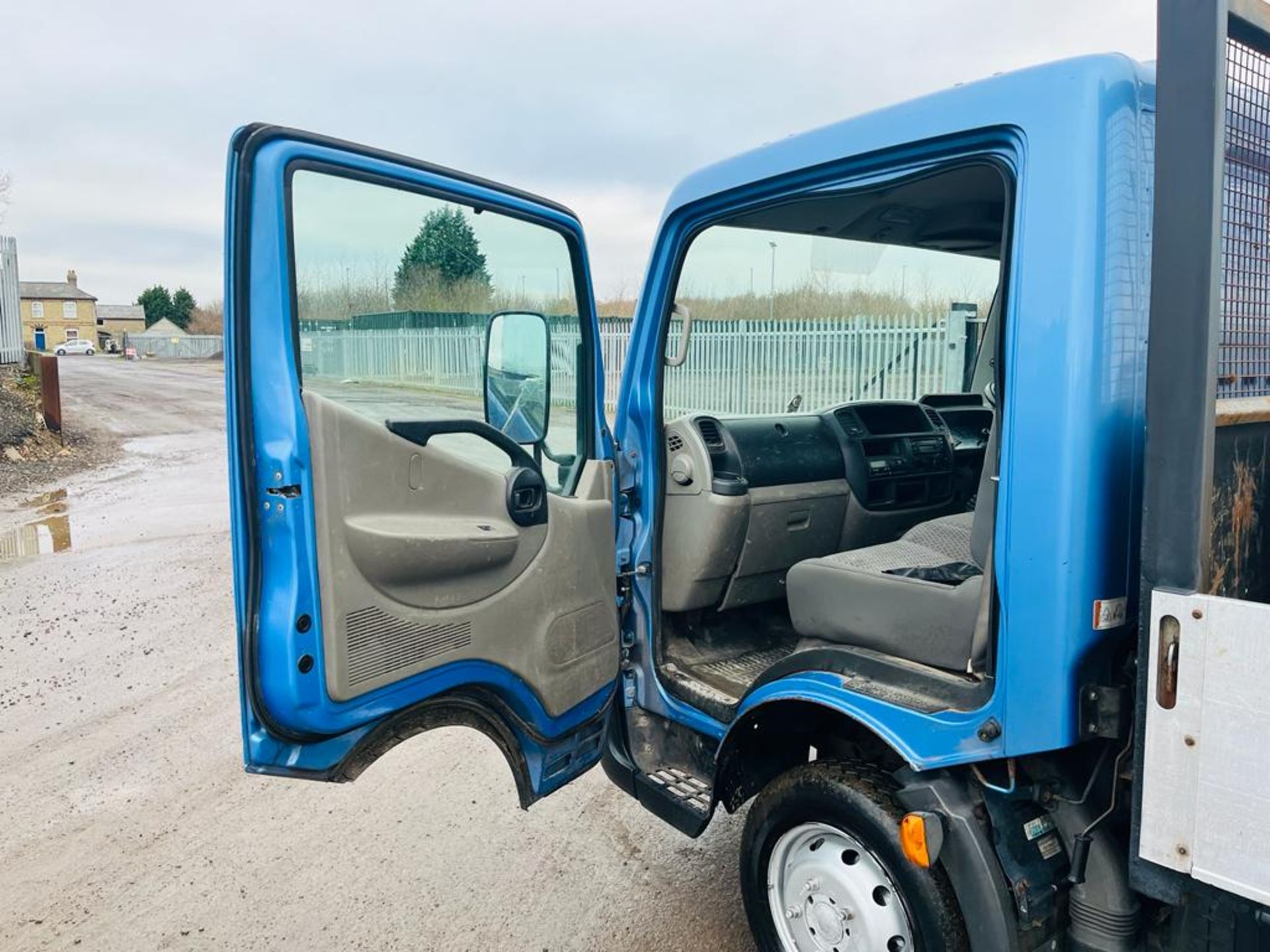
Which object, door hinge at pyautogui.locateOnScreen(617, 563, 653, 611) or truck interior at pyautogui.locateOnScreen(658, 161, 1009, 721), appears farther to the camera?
door hinge at pyautogui.locateOnScreen(617, 563, 653, 611)

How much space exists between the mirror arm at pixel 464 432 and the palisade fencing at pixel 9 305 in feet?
58.5

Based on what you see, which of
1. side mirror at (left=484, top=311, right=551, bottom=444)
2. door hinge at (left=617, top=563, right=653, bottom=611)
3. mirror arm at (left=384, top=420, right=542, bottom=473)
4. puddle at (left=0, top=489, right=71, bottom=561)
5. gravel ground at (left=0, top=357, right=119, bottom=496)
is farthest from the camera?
gravel ground at (left=0, top=357, right=119, bottom=496)

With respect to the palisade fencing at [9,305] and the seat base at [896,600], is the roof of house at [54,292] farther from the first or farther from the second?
the seat base at [896,600]

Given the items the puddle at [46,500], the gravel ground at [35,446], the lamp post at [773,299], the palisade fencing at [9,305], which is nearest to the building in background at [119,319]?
the palisade fencing at [9,305]

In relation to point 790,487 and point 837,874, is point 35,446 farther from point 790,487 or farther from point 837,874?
point 837,874

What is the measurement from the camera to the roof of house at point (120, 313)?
87875 mm

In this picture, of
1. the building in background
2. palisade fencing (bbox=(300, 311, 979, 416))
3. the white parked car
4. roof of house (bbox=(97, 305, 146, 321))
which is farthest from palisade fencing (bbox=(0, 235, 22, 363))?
roof of house (bbox=(97, 305, 146, 321))

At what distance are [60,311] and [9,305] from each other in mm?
70844

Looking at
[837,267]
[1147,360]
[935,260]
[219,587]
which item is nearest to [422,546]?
[1147,360]

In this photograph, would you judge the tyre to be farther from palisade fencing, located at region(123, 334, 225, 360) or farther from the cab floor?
palisade fencing, located at region(123, 334, 225, 360)

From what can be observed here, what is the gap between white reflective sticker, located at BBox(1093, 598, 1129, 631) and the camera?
1.82 m

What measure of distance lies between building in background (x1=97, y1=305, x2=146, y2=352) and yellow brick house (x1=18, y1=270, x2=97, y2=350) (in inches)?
56.3

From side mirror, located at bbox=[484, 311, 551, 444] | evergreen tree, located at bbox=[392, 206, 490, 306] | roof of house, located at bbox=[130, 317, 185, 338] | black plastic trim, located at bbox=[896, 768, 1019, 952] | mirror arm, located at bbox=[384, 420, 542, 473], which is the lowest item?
black plastic trim, located at bbox=[896, 768, 1019, 952]

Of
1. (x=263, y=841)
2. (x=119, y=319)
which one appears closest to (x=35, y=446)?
(x=263, y=841)
